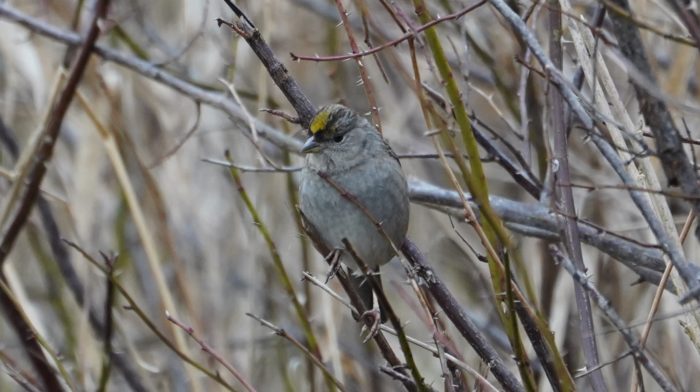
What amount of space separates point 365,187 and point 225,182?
77.6 inches

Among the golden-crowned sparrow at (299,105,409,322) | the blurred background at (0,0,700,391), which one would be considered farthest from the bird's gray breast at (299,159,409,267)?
the blurred background at (0,0,700,391)

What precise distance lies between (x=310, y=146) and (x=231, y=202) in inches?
72.0

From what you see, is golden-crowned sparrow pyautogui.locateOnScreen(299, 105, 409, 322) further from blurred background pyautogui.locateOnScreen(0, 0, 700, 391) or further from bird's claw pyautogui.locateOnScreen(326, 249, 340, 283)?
blurred background pyautogui.locateOnScreen(0, 0, 700, 391)

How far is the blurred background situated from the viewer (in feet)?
11.6

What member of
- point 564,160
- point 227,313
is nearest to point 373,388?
point 227,313

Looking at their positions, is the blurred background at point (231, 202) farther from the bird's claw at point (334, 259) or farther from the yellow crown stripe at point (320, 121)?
the bird's claw at point (334, 259)

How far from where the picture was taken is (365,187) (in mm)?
2828

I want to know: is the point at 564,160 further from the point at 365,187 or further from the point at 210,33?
the point at 210,33

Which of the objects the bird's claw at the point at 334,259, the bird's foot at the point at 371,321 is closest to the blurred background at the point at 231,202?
the bird's claw at the point at 334,259

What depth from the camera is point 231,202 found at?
4.66 m

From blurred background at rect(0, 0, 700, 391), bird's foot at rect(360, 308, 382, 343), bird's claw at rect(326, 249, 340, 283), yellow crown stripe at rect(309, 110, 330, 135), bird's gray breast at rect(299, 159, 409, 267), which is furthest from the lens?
blurred background at rect(0, 0, 700, 391)

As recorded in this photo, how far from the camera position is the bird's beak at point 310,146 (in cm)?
288

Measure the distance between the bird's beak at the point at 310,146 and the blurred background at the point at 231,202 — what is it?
0.30m

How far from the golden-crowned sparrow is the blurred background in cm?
31
